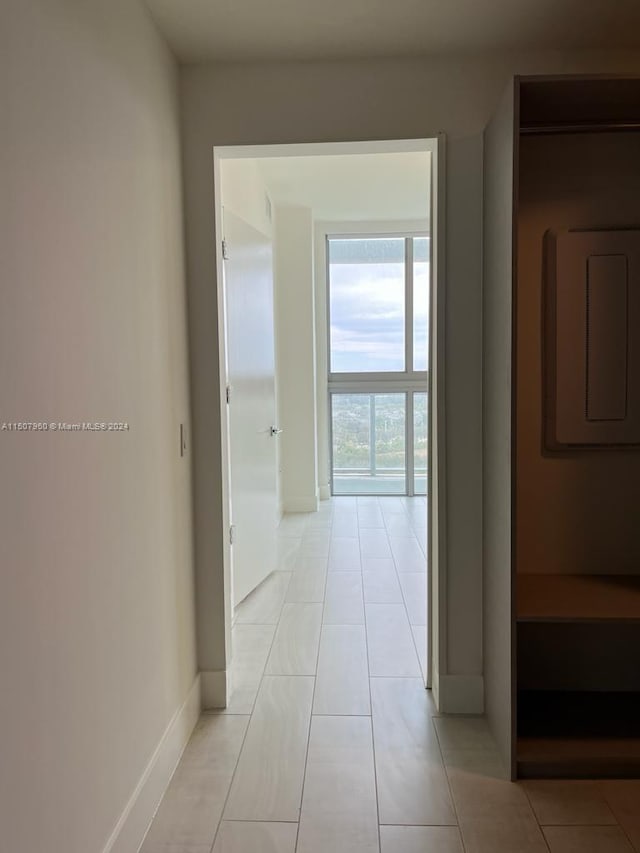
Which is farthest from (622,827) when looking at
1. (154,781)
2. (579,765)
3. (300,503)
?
(300,503)

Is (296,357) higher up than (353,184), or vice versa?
(353,184)

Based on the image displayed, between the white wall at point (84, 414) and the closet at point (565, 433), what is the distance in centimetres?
118

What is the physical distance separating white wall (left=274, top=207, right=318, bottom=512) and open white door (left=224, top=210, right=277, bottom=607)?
5.49 feet

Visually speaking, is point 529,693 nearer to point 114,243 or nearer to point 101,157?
point 114,243

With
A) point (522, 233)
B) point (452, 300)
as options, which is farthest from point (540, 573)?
point (522, 233)

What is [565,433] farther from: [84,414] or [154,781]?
[154,781]

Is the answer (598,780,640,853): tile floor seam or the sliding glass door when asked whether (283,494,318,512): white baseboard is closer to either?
the sliding glass door

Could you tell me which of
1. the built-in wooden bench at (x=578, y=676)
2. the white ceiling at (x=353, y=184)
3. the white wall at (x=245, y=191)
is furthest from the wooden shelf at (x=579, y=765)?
the white ceiling at (x=353, y=184)

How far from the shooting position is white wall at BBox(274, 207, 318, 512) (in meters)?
5.98

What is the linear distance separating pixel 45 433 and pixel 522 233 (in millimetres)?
1903

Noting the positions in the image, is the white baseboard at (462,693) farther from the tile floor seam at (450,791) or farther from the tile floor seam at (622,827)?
the tile floor seam at (622,827)

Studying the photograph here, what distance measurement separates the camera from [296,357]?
6.09 metres

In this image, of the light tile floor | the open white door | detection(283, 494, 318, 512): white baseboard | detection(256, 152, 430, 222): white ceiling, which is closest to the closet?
the light tile floor

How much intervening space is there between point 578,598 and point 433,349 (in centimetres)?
107
